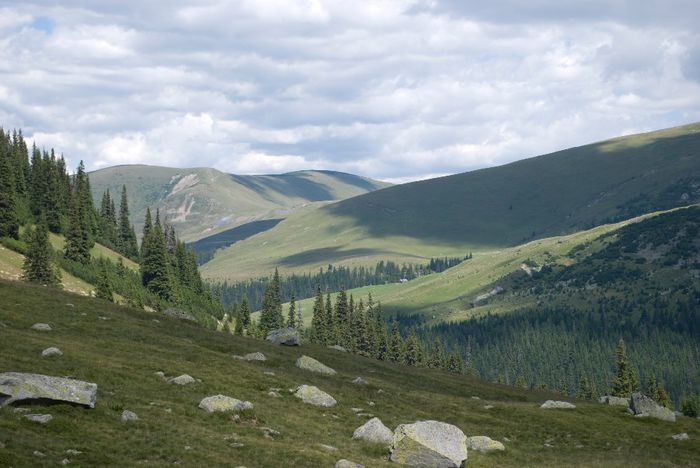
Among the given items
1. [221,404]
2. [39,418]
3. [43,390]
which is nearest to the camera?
[39,418]

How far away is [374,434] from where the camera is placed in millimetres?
47062

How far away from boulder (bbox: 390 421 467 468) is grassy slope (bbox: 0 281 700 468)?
1.78m

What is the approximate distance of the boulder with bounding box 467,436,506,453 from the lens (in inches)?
2039

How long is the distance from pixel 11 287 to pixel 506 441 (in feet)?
190

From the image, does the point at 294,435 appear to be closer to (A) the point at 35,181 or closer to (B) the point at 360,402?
(B) the point at 360,402

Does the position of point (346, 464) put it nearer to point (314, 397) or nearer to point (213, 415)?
point (213, 415)

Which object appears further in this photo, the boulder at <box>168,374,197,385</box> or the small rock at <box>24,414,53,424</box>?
the boulder at <box>168,374,197,385</box>

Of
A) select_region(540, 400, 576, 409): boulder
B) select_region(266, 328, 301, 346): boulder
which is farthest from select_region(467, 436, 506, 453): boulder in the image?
select_region(266, 328, 301, 346): boulder

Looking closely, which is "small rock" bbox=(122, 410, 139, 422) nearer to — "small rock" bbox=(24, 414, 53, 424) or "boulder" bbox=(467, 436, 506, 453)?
"small rock" bbox=(24, 414, 53, 424)

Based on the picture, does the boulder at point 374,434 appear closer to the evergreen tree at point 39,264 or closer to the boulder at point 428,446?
the boulder at point 428,446

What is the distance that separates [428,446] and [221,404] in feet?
47.9

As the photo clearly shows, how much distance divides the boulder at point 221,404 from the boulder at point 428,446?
1142cm

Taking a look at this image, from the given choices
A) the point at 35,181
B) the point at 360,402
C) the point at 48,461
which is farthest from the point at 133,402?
the point at 35,181

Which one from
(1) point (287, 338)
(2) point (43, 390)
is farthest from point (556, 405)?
(2) point (43, 390)
